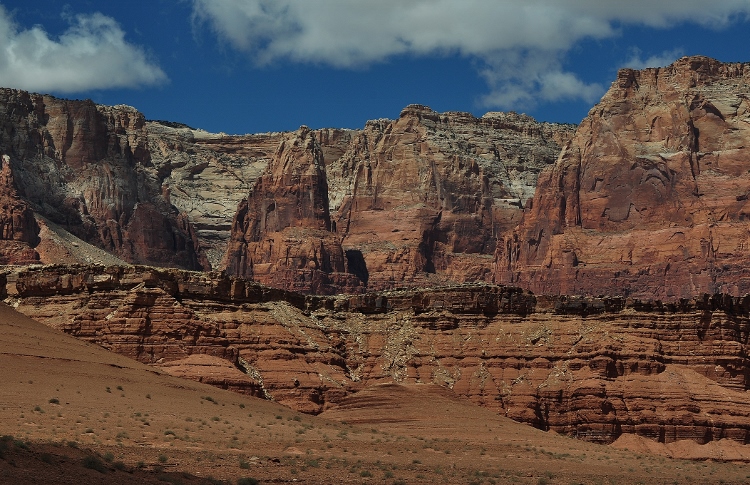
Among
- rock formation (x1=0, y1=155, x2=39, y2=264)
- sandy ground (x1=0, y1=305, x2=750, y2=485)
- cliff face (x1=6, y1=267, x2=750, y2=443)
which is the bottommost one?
sandy ground (x1=0, y1=305, x2=750, y2=485)

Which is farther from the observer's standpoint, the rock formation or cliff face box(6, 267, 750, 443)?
the rock formation

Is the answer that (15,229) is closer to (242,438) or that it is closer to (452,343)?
(452,343)

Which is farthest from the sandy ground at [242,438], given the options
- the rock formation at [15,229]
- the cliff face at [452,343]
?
the rock formation at [15,229]

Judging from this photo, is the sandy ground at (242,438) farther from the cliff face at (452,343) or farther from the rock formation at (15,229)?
the rock formation at (15,229)

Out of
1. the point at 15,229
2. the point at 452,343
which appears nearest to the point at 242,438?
the point at 452,343

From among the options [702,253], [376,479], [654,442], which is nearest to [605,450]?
[654,442]

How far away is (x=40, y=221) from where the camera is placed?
190 metres

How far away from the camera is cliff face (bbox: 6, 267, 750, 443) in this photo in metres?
80.6

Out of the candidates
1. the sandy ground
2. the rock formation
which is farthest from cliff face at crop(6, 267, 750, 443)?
the rock formation

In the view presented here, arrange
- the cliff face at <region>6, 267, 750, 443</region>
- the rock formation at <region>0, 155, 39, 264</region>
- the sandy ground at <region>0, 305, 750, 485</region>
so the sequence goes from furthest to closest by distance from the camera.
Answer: the rock formation at <region>0, 155, 39, 264</region>, the cliff face at <region>6, 267, 750, 443</region>, the sandy ground at <region>0, 305, 750, 485</region>

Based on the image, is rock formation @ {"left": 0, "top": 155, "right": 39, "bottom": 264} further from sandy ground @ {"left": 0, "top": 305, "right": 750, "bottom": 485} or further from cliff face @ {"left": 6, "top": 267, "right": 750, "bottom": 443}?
sandy ground @ {"left": 0, "top": 305, "right": 750, "bottom": 485}

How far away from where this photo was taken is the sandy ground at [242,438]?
52.6 metres

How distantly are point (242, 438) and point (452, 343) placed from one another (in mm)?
23845

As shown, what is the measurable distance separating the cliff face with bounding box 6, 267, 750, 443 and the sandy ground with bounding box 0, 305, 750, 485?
2139 millimetres
